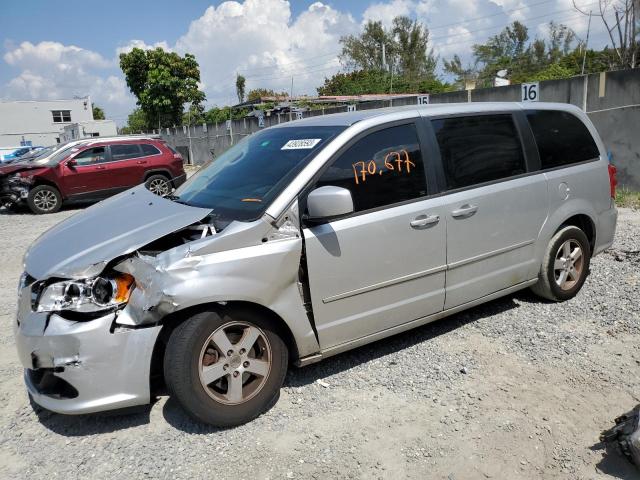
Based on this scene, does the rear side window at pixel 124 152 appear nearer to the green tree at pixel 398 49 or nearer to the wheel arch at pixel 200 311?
the wheel arch at pixel 200 311

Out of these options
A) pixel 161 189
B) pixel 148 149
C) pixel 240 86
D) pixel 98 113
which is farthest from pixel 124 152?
pixel 98 113

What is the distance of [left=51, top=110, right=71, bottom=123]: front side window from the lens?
222ft

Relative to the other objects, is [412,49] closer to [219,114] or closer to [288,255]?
[219,114]

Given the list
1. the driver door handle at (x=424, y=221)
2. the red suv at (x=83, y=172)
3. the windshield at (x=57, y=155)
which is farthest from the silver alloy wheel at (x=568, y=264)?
the windshield at (x=57, y=155)

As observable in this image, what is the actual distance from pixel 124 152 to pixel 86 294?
38.2ft

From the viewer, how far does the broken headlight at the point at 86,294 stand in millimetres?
2801

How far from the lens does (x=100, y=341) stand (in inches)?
107

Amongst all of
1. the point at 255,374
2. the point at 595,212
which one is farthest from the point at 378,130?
the point at 595,212

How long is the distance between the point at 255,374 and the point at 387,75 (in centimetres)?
4401

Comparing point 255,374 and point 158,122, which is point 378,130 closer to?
point 255,374

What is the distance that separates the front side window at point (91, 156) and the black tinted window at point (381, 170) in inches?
448

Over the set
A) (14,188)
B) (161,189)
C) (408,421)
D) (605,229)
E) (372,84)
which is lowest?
(408,421)

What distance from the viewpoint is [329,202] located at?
9.87ft

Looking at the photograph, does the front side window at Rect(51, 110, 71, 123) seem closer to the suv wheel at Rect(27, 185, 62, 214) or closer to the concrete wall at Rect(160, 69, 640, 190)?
the suv wheel at Rect(27, 185, 62, 214)
